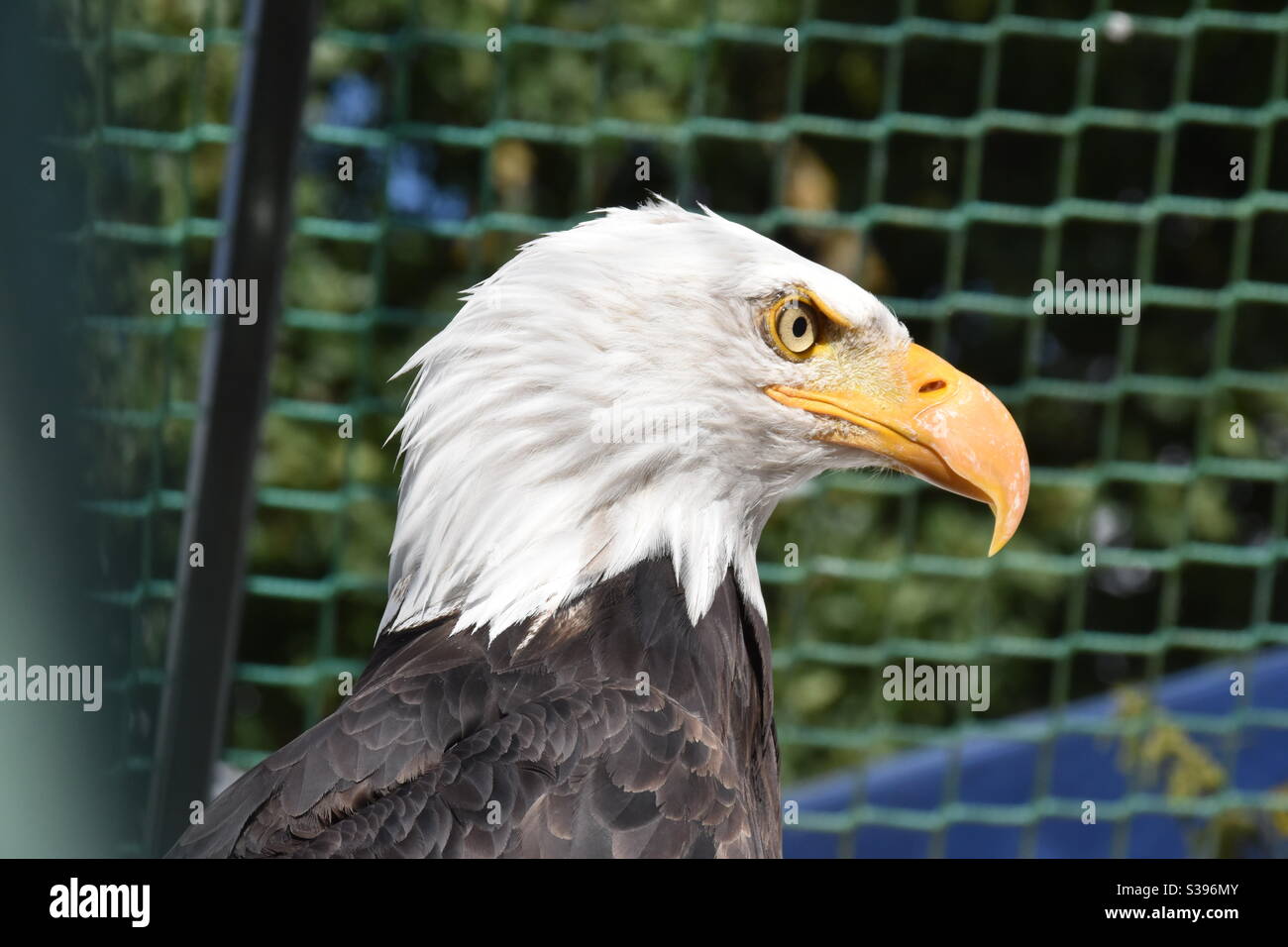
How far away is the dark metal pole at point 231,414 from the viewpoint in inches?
82.5

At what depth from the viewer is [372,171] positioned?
4.11m

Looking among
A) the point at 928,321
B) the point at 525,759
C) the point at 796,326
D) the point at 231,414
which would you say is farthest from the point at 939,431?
the point at 928,321

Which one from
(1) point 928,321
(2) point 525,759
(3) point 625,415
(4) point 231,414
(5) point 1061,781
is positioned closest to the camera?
(2) point 525,759

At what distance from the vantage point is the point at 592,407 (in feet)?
5.82

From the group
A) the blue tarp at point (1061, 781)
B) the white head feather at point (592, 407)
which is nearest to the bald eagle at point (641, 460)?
the white head feather at point (592, 407)

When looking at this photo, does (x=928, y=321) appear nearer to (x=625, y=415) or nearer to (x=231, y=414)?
(x=231, y=414)

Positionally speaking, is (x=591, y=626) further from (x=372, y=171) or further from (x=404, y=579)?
(x=372, y=171)

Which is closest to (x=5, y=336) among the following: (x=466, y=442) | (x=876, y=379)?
(x=466, y=442)

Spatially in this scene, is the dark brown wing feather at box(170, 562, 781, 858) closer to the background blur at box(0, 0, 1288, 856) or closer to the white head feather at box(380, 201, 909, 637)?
the white head feather at box(380, 201, 909, 637)

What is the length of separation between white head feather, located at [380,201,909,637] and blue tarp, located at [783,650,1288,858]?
1.98 m

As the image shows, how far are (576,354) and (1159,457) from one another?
3.15 m

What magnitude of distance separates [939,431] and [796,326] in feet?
0.74

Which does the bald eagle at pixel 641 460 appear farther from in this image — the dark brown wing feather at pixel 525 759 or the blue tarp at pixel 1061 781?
the blue tarp at pixel 1061 781

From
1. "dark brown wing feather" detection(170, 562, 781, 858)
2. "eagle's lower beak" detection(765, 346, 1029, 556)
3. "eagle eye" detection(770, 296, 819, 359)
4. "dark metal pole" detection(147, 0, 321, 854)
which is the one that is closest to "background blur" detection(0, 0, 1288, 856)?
"dark metal pole" detection(147, 0, 321, 854)
